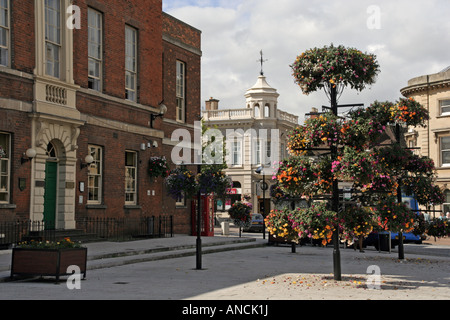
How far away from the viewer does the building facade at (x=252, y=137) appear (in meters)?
55.1

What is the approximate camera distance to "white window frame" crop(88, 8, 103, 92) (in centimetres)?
2144

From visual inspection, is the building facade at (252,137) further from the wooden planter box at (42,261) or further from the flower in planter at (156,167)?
the wooden planter box at (42,261)

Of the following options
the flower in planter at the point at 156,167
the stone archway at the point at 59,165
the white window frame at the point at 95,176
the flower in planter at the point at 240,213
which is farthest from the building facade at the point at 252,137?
the stone archway at the point at 59,165

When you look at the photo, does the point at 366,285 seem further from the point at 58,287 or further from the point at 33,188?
the point at 33,188

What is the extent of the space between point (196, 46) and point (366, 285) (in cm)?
1986

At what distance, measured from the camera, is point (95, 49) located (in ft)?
71.2

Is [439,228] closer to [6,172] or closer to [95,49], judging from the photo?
[6,172]

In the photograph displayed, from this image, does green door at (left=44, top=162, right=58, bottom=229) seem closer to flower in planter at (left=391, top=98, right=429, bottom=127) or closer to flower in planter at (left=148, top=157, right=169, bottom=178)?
flower in planter at (left=148, top=157, right=169, bottom=178)

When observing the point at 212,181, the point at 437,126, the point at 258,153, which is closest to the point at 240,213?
the point at 212,181

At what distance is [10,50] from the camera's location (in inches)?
697

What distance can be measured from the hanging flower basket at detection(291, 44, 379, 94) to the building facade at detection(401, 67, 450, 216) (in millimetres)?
33084

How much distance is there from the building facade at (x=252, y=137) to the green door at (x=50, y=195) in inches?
1406
